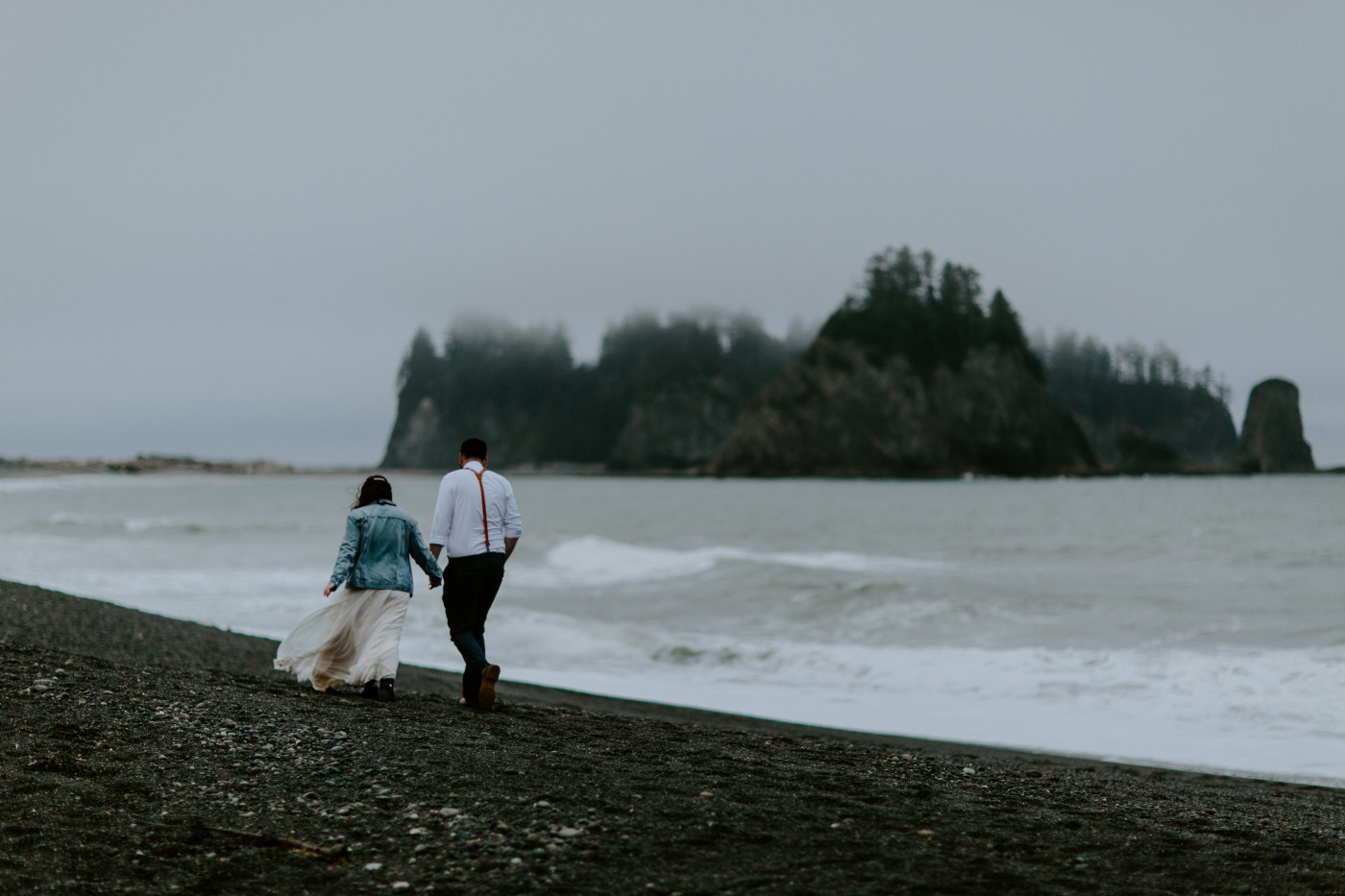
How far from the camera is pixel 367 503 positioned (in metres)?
7.00

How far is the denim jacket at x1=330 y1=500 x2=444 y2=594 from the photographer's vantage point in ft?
22.3

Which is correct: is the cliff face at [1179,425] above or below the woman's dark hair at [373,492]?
above

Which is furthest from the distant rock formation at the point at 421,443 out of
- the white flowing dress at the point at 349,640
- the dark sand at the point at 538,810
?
the dark sand at the point at 538,810

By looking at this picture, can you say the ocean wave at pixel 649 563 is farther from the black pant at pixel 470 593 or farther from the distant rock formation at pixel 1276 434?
the distant rock formation at pixel 1276 434

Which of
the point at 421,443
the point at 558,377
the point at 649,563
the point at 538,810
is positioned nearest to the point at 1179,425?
the point at 558,377

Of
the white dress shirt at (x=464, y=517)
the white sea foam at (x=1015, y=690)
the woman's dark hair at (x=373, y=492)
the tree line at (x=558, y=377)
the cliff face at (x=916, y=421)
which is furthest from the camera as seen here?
the tree line at (x=558, y=377)

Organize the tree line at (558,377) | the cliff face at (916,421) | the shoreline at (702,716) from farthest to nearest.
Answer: the tree line at (558,377) → the cliff face at (916,421) → the shoreline at (702,716)

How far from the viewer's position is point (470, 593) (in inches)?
261

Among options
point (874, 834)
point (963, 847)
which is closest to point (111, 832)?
point (874, 834)

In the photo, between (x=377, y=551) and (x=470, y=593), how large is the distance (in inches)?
30.1

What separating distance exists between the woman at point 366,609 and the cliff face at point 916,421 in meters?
103

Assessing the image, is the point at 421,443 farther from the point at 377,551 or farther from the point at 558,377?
the point at 377,551

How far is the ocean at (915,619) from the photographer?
31.1ft

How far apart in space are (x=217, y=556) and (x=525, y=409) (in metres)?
156
